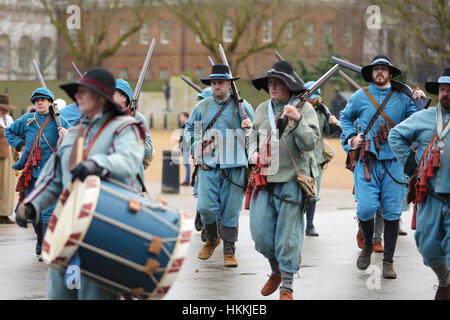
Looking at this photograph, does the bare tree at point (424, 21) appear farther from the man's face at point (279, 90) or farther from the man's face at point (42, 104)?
the man's face at point (279, 90)

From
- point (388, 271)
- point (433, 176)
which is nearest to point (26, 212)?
point (433, 176)

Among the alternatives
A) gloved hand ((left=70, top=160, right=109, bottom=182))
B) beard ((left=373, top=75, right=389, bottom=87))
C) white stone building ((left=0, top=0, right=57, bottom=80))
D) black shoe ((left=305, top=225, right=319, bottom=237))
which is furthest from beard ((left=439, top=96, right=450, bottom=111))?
white stone building ((left=0, top=0, right=57, bottom=80))

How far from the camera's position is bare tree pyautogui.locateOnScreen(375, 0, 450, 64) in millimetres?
27359

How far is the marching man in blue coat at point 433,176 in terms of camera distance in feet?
23.1

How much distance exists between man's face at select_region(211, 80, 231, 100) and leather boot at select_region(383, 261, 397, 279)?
258cm

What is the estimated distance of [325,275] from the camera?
9.23 metres

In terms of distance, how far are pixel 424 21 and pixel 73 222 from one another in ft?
90.1

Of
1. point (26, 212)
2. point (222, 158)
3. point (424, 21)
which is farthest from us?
point (424, 21)

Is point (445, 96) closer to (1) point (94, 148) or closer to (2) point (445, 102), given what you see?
A: (2) point (445, 102)

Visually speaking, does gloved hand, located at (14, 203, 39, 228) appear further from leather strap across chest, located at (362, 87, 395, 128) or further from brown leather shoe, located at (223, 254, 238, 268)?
leather strap across chest, located at (362, 87, 395, 128)

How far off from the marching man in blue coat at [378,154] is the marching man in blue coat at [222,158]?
1292mm

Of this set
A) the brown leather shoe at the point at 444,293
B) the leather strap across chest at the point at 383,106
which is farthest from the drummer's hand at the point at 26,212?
the leather strap across chest at the point at 383,106

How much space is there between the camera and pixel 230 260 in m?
9.88

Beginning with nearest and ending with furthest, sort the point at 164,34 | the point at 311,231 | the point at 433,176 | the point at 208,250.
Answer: the point at 433,176, the point at 208,250, the point at 311,231, the point at 164,34
